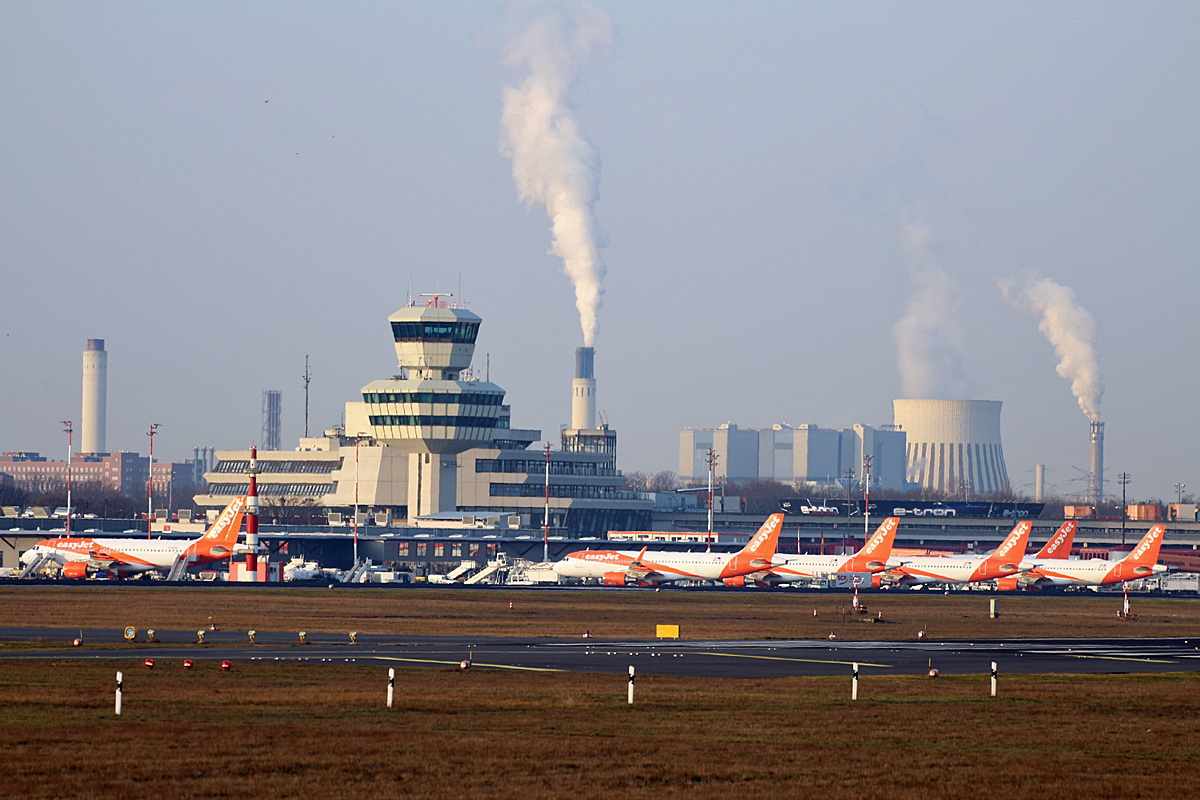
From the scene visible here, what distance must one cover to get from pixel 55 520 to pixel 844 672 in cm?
16573

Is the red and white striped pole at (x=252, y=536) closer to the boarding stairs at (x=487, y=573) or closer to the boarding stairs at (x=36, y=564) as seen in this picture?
the boarding stairs at (x=36, y=564)

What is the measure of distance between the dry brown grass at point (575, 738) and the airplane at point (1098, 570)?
317 ft

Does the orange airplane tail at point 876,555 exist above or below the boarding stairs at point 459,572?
above

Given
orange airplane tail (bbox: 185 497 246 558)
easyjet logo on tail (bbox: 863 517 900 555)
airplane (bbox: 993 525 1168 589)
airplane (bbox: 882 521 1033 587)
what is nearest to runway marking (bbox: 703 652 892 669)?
orange airplane tail (bbox: 185 497 246 558)

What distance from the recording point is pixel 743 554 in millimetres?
141250

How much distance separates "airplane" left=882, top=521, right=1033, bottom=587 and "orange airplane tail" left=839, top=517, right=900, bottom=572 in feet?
10.2

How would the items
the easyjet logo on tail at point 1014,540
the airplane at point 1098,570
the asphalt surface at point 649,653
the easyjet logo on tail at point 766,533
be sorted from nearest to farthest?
1. the asphalt surface at point 649,653
2. the airplane at point 1098,570
3. the easyjet logo on tail at point 766,533
4. the easyjet logo on tail at point 1014,540

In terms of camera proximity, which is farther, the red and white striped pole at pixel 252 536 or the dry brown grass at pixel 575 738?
the red and white striped pole at pixel 252 536

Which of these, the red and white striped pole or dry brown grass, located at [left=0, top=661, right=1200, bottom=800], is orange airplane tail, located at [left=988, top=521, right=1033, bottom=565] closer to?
the red and white striped pole

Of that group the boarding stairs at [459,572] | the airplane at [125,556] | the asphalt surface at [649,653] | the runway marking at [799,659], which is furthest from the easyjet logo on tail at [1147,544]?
the runway marking at [799,659]

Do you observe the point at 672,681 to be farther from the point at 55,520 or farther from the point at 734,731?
the point at 55,520

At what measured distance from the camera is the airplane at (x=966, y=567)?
142 metres

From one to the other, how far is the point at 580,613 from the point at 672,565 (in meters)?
49.9

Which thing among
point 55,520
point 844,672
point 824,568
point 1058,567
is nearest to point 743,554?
point 824,568
